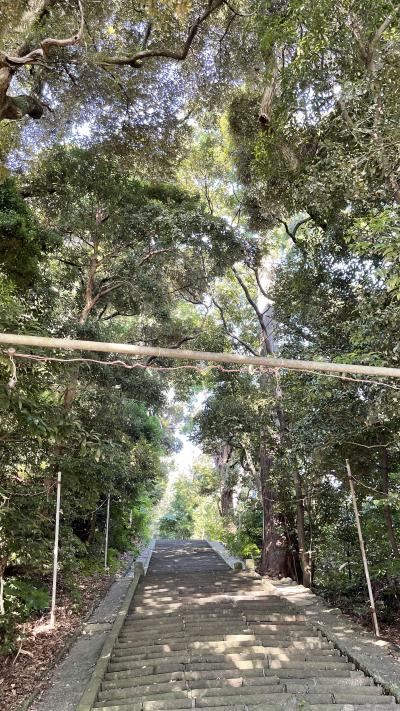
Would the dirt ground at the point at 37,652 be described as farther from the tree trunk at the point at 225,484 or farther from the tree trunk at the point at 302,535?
the tree trunk at the point at 225,484

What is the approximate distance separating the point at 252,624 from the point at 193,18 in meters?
12.7

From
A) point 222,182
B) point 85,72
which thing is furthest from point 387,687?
point 222,182

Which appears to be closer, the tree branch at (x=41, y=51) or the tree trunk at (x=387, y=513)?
the tree branch at (x=41, y=51)

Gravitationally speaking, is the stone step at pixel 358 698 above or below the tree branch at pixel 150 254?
below

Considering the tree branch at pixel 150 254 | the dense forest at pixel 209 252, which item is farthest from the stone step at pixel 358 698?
the tree branch at pixel 150 254

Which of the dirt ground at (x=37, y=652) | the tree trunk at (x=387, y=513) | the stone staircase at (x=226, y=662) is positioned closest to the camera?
the stone staircase at (x=226, y=662)

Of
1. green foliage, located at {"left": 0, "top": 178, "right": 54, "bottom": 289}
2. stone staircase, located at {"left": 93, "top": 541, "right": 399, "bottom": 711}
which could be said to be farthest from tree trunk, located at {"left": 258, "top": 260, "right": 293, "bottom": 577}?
green foliage, located at {"left": 0, "top": 178, "right": 54, "bottom": 289}

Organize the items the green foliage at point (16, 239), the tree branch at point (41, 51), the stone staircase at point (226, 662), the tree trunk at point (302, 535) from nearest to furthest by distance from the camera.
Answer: the stone staircase at point (226, 662) → the tree branch at point (41, 51) → the green foliage at point (16, 239) → the tree trunk at point (302, 535)

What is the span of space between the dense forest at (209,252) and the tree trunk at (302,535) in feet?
0.15

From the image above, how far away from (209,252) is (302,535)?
755 centimetres

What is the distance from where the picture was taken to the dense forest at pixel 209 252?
6.13 meters

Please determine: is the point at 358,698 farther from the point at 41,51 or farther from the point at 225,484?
the point at 225,484

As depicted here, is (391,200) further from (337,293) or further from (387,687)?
(387,687)

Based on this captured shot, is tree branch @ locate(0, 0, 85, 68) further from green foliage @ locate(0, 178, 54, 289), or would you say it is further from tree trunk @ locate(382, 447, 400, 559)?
tree trunk @ locate(382, 447, 400, 559)
